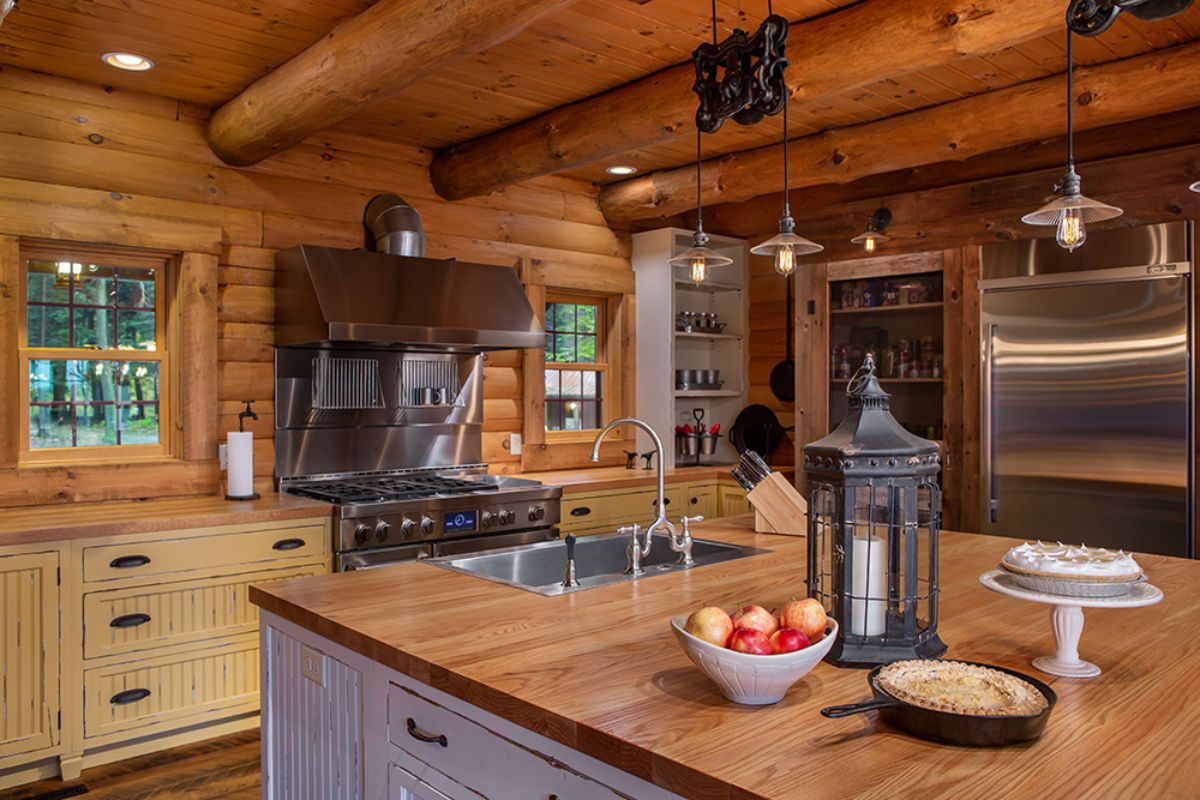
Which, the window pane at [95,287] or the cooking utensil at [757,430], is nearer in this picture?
the window pane at [95,287]

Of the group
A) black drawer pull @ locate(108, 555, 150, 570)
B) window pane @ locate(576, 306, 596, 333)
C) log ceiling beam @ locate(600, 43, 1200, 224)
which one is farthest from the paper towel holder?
log ceiling beam @ locate(600, 43, 1200, 224)

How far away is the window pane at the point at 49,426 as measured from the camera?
3.78m

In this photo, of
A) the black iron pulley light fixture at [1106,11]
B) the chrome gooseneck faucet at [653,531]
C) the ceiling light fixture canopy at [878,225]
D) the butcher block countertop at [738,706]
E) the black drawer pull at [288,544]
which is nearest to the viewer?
the butcher block countertop at [738,706]

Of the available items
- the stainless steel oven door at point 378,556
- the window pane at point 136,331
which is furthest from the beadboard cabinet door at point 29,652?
the window pane at point 136,331

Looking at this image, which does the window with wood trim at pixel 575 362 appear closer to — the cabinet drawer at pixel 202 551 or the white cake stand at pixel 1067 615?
the cabinet drawer at pixel 202 551

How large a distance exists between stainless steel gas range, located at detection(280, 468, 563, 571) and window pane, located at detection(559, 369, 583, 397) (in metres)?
1.03

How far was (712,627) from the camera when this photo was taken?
143cm

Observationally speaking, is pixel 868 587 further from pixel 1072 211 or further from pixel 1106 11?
pixel 1106 11

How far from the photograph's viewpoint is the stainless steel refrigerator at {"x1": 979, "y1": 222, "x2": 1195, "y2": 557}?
12.4 ft

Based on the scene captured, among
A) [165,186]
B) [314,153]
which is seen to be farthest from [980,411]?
[165,186]

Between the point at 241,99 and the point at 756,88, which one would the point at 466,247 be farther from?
the point at 756,88

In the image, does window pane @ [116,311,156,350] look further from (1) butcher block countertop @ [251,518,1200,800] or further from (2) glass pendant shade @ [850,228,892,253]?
(2) glass pendant shade @ [850,228,892,253]

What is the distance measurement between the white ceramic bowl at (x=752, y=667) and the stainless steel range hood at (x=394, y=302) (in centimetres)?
274


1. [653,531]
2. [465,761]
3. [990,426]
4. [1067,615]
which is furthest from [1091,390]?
[465,761]
